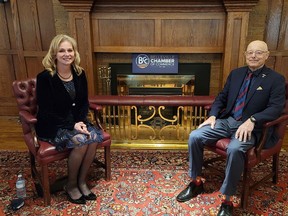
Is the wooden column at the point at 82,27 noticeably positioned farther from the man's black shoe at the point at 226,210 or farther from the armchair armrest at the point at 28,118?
the man's black shoe at the point at 226,210

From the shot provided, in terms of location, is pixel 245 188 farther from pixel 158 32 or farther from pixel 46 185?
pixel 158 32

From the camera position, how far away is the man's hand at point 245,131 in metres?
1.90

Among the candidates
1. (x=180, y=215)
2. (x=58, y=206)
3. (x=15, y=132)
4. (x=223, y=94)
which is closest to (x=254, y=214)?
(x=180, y=215)

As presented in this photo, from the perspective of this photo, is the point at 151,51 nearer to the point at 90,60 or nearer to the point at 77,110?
the point at 90,60

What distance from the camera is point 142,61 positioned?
3.75 meters

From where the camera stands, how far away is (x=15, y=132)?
353cm

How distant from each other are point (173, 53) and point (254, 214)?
2328 millimetres

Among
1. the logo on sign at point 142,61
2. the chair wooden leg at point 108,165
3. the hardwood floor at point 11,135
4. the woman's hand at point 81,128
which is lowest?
the hardwood floor at point 11,135

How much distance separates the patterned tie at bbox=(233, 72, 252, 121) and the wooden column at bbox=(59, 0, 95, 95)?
2.15 m

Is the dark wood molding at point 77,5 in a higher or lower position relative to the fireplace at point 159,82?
higher

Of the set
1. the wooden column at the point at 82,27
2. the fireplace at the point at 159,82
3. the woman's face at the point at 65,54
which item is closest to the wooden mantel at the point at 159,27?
the wooden column at the point at 82,27

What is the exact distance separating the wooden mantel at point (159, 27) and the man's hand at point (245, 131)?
1758 mm

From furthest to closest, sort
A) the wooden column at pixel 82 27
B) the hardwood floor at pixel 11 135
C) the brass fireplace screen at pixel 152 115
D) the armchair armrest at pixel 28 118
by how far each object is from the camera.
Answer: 1. the wooden column at pixel 82 27
2. the hardwood floor at pixel 11 135
3. the brass fireplace screen at pixel 152 115
4. the armchair armrest at pixel 28 118

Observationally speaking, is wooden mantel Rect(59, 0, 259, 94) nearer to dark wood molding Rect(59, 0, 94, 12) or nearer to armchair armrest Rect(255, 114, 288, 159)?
dark wood molding Rect(59, 0, 94, 12)
